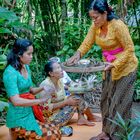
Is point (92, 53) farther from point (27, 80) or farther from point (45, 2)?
point (27, 80)

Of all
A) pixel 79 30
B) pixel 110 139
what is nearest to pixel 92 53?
pixel 79 30

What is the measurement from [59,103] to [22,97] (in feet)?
2.94

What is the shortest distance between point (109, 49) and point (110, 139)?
0.88 meters

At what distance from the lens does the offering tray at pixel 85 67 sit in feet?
11.3

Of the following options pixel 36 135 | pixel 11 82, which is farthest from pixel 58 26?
pixel 11 82

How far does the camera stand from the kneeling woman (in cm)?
419

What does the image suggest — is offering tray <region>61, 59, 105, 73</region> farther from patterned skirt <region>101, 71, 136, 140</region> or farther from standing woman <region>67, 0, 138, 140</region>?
patterned skirt <region>101, 71, 136, 140</region>

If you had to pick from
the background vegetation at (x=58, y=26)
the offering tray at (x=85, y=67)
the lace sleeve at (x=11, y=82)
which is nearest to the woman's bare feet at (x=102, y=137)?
the offering tray at (x=85, y=67)

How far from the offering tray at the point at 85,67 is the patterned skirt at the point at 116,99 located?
20 centimetres

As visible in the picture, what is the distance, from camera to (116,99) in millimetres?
3768

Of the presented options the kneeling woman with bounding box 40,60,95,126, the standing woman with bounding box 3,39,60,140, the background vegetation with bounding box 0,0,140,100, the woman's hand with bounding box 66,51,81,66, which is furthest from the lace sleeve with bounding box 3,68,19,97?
the background vegetation with bounding box 0,0,140,100

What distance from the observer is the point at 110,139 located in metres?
3.86

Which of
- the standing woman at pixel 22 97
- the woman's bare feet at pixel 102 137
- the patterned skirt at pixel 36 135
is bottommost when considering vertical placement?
the woman's bare feet at pixel 102 137

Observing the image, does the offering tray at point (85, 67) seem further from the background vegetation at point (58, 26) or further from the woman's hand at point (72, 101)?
the background vegetation at point (58, 26)
